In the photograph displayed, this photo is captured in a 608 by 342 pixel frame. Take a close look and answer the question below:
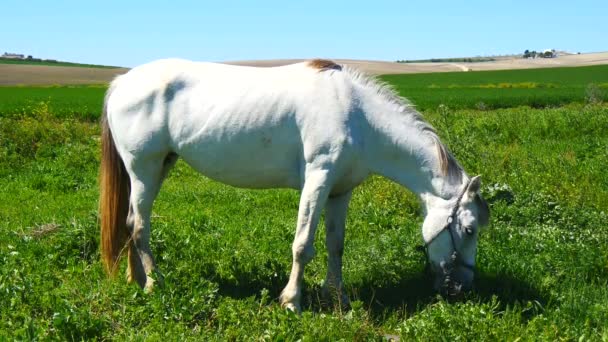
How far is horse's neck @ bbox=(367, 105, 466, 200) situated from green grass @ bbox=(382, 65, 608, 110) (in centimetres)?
342

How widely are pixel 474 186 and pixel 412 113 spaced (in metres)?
0.83

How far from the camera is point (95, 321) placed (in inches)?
191

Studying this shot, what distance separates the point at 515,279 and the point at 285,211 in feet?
13.3

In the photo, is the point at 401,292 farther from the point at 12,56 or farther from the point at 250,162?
the point at 12,56

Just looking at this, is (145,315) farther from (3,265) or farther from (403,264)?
(403,264)

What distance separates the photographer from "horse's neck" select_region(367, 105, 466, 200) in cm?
549

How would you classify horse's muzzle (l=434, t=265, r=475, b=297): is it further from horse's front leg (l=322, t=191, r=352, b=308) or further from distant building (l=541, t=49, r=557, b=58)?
distant building (l=541, t=49, r=557, b=58)

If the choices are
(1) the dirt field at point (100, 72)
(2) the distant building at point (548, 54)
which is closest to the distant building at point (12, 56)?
(1) the dirt field at point (100, 72)

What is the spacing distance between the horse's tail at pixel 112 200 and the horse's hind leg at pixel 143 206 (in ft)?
0.52

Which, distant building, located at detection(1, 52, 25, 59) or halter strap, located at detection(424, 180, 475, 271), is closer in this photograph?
halter strap, located at detection(424, 180, 475, 271)

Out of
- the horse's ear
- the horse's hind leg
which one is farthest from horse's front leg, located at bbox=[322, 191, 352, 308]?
the horse's hind leg

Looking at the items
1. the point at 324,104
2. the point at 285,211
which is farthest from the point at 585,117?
the point at 324,104

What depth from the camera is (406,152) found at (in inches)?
217

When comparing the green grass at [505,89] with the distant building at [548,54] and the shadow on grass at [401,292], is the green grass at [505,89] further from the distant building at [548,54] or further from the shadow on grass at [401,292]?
the distant building at [548,54]
